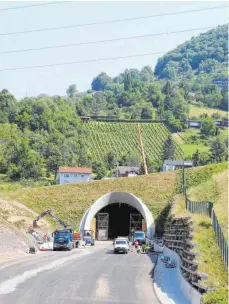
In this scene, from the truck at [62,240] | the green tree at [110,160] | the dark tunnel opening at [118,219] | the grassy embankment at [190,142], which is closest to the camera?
the truck at [62,240]

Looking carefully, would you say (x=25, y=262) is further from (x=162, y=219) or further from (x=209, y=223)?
(x=162, y=219)

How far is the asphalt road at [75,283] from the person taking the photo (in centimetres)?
2567

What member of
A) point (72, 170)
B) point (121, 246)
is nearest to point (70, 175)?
point (72, 170)

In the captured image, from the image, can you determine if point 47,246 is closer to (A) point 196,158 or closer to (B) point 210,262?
(B) point 210,262

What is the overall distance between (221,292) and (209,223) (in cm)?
1794

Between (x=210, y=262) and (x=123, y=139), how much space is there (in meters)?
151

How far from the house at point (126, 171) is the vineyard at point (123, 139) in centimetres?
1169

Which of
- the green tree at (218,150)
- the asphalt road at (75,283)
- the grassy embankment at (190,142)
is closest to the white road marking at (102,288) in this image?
the asphalt road at (75,283)

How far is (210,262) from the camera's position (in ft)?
88.7

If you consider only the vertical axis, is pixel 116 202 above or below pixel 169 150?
below

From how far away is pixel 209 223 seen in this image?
37.8 m

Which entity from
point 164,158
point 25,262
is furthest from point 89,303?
point 164,158

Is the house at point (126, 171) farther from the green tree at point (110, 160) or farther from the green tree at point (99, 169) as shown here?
the green tree at point (110, 160)

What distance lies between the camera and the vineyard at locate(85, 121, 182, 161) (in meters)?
165
